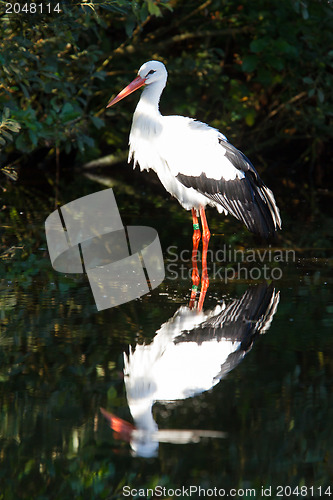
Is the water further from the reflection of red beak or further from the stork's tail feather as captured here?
the stork's tail feather

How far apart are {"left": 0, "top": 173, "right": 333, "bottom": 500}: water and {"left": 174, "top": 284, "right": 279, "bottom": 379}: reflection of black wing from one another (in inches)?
0.9

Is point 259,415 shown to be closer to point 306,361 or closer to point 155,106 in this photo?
point 306,361

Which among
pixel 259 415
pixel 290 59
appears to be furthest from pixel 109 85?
pixel 259 415

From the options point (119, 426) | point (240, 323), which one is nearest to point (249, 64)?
point (240, 323)

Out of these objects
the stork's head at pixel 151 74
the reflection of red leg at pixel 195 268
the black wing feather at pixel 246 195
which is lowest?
the reflection of red leg at pixel 195 268

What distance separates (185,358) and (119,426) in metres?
0.99

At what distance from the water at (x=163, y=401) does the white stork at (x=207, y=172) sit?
2.72 ft

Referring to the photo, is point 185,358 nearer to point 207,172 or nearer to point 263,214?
point 263,214

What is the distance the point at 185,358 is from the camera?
4562 mm

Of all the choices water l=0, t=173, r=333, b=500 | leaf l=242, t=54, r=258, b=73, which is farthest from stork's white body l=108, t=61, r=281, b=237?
leaf l=242, t=54, r=258, b=73

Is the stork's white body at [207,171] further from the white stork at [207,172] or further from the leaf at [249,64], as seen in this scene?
the leaf at [249,64]

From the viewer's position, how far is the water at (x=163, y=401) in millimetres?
3229

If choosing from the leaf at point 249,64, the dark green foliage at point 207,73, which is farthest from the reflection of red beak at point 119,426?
the leaf at point 249,64

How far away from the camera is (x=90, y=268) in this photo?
6.62 metres
